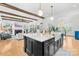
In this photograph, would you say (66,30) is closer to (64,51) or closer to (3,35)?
(64,51)

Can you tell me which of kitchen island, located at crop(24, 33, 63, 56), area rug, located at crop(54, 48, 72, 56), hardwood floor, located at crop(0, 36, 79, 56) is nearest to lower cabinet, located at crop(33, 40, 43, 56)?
kitchen island, located at crop(24, 33, 63, 56)

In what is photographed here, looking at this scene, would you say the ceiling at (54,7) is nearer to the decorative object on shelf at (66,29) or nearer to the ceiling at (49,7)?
the ceiling at (49,7)

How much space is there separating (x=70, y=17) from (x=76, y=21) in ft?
0.44

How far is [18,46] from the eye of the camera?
9.30 feet

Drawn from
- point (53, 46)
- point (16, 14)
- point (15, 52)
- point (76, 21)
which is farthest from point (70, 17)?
point (15, 52)

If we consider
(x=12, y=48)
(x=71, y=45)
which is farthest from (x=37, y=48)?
(x=71, y=45)

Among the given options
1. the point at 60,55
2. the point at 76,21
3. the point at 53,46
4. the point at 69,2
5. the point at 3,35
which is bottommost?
the point at 60,55

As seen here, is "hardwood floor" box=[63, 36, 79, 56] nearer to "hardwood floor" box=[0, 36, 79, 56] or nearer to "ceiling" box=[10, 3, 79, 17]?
"hardwood floor" box=[0, 36, 79, 56]

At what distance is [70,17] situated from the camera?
9.21 feet

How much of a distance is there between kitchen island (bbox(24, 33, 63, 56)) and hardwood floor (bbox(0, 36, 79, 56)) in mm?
96

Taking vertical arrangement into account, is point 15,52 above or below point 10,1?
below

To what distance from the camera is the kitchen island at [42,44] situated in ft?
9.14

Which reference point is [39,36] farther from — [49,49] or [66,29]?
[66,29]

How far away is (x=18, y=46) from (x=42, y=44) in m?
0.47
